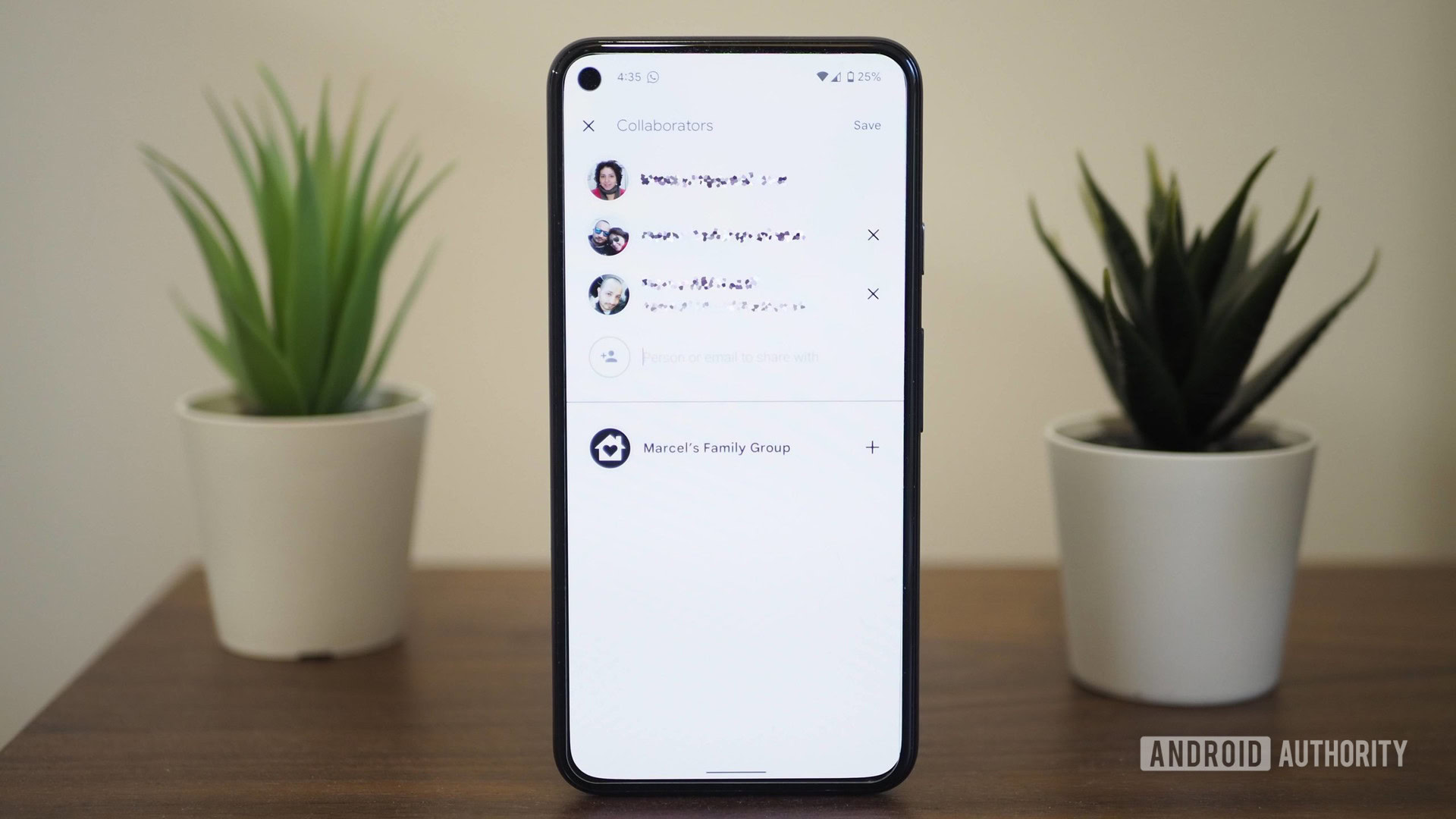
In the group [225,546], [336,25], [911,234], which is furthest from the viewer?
[336,25]

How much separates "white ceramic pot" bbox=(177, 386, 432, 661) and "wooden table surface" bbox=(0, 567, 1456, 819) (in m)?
0.02

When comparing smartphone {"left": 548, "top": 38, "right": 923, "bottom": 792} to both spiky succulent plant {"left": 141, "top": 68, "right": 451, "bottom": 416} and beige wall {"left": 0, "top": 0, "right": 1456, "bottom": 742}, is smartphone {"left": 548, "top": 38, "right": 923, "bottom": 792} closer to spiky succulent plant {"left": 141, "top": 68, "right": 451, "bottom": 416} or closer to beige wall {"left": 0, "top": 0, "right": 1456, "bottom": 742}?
spiky succulent plant {"left": 141, "top": 68, "right": 451, "bottom": 416}

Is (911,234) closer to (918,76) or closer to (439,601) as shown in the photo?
(918,76)

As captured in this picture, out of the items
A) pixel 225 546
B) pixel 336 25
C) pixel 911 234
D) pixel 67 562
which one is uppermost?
pixel 336 25

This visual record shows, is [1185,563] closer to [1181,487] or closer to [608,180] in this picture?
[1181,487]

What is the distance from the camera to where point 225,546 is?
21.6 inches

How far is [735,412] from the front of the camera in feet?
1.36

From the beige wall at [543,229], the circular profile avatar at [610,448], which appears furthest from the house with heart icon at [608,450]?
the beige wall at [543,229]

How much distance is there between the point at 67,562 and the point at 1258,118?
0.91 meters

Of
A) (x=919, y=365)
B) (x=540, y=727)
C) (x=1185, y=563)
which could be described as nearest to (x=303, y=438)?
(x=540, y=727)

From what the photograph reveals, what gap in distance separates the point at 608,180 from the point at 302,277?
209 mm

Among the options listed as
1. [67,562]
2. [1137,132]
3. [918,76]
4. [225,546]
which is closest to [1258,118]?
[1137,132]

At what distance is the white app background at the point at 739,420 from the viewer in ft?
1.34

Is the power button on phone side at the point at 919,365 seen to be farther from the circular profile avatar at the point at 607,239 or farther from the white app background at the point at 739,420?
the circular profile avatar at the point at 607,239
